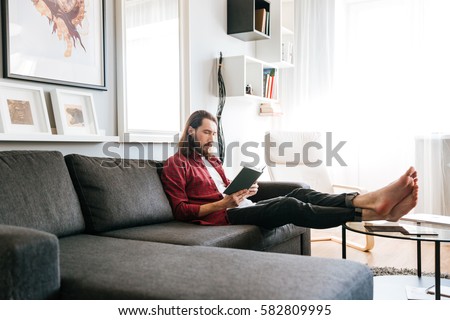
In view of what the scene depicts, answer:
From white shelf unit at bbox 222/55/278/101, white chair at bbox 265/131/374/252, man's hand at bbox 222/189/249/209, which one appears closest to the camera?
man's hand at bbox 222/189/249/209

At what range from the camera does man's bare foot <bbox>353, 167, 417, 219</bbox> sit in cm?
184

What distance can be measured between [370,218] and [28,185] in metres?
1.44

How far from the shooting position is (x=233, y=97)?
358cm

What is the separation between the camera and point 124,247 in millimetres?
1564

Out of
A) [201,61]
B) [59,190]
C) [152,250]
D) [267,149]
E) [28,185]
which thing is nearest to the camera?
[152,250]

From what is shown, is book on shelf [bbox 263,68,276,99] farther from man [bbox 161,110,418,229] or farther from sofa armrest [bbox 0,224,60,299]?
sofa armrest [bbox 0,224,60,299]

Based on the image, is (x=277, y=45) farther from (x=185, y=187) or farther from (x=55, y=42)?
(x=55, y=42)

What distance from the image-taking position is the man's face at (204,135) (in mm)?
2438

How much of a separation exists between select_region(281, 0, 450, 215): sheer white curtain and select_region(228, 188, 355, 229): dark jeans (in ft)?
6.90

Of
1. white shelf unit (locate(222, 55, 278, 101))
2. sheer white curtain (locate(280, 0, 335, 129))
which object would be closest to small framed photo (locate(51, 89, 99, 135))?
white shelf unit (locate(222, 55, 278, 101))

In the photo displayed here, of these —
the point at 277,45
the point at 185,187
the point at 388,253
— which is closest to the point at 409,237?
the point at 185,187

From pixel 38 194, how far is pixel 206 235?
0.69 metres

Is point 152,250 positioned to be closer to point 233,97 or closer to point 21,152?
point 21,152
